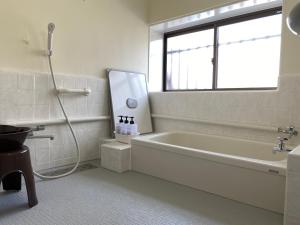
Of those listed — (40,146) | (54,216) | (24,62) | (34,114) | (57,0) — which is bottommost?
(54,216)

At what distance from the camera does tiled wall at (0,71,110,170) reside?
2.06m

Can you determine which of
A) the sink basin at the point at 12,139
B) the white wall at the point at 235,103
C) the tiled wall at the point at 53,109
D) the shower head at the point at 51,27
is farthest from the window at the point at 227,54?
the sink basin at the point at 12,139

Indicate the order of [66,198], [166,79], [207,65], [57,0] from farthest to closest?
[166,79]
[207,65]
[57,0]
[66,198]

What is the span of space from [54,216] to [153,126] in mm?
1989

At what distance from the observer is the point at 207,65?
10.4 feet

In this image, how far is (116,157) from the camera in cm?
243

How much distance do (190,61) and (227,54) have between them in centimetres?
58

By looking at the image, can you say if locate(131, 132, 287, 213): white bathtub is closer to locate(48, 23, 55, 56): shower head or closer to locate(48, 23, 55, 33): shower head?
locate(48, 23, 55, 56): shower head

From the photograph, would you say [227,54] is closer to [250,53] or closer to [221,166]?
[250,53]

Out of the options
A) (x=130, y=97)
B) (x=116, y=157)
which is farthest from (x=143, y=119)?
(x=116, y=157)

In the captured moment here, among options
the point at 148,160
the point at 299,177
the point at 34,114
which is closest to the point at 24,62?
the point at 34,114

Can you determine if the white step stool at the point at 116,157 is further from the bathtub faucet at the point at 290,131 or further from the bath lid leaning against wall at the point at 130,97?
the bathtub faucet at the point at 290,131

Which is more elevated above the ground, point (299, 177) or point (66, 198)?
point (299, 177)

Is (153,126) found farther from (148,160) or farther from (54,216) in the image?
(54,216)
